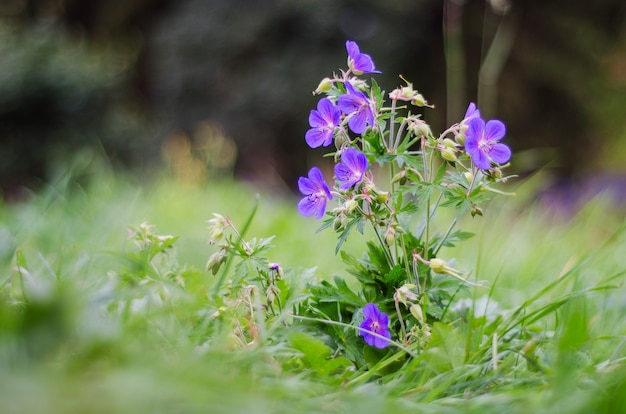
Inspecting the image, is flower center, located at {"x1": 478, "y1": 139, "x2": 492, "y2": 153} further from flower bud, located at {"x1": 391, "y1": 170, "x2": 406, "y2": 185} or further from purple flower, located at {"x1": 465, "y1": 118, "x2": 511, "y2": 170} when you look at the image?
flower bud, located at {"x1": 391, "y1": 170, "x2": 406, "y2": 185}

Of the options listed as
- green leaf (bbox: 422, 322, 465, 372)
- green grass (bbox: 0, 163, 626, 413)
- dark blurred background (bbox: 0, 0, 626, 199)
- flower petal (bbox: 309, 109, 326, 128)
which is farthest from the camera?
dark blurred background (bbox: 0, 0, 626, 199)

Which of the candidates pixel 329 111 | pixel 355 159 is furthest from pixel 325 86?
pixel 355 159

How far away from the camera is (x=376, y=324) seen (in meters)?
0.99

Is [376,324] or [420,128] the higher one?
[420,128]

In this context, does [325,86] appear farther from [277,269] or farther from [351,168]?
[277,269]

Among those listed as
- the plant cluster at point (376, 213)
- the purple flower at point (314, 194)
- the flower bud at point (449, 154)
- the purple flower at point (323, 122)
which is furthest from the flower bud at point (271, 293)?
the flower bud at point (449, 154)

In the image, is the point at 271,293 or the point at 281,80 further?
the point at 281,80

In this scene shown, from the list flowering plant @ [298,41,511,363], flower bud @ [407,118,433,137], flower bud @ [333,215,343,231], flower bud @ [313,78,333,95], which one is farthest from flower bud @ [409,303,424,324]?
flower bud @ [313,78,333,95]

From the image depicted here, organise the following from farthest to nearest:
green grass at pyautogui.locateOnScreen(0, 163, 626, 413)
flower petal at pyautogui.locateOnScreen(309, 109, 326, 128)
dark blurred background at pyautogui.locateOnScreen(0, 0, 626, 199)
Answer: dark blurred background at pyautogui.locateOnScreen(0, 0, 626, 199) < flower petal at pyautogui.locateOnScreen(309, 109, 326, 128) < green grass at pyautogui.locateOnScreen(0, 163, 626, 413)

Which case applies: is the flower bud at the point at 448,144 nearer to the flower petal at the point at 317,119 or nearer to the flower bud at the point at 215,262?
the flower petal at the point at 317,119

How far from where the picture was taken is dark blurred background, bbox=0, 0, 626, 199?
20.6 ft

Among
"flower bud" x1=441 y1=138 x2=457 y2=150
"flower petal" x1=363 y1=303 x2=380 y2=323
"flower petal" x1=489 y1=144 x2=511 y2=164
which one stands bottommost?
"flower petal" x1=363 y1=303 x2=380 y2=323

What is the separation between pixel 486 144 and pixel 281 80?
18.5 ft

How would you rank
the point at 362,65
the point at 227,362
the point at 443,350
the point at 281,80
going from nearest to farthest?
1. the point at 227,362
2. the point at 443,350
3. the point at 362,65
4. the point at 281,80
